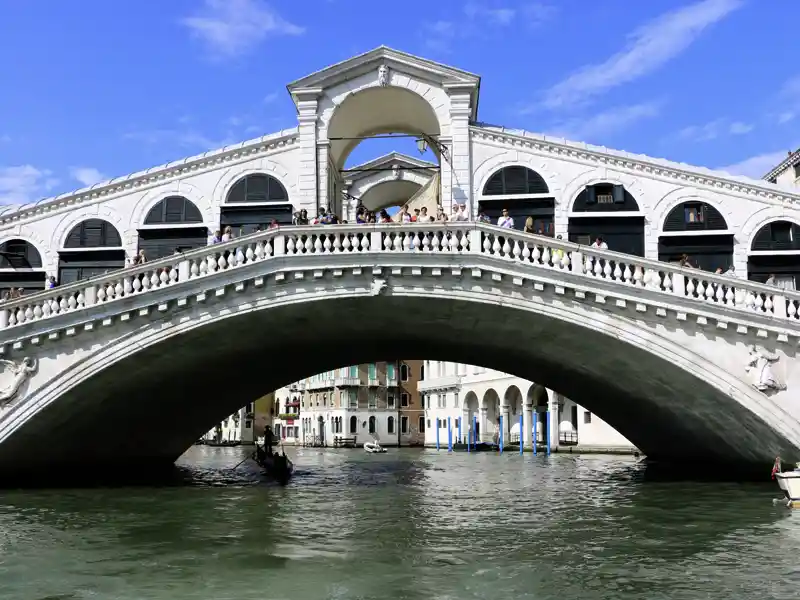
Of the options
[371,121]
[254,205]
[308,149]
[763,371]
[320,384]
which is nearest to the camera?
[763,371]

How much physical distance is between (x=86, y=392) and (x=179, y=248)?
551 centimetres

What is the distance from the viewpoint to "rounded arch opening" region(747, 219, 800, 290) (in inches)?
Answer: 884

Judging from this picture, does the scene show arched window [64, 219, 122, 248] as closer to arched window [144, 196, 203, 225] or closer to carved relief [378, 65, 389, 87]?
arched window [144, 196, 203, 225]

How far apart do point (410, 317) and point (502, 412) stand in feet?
114

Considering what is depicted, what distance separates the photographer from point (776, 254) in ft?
73.6

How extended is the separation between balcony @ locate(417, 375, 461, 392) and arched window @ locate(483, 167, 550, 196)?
4009cm

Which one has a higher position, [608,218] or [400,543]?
[608,218]

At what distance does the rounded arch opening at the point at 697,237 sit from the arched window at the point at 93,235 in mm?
15308

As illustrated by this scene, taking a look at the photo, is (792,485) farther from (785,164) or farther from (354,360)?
(785,164)

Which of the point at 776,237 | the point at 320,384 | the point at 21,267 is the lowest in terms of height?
the point at 320,384

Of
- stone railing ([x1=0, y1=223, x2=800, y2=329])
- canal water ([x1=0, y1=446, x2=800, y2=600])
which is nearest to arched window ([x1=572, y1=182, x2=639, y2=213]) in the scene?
stone railing ([x1=0, y1=223, x2=800, y2=329])

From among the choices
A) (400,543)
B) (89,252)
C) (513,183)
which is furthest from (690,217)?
(89,252)

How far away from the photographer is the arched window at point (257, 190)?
23844mm

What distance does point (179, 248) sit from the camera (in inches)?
939
